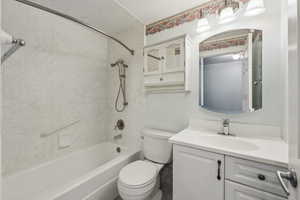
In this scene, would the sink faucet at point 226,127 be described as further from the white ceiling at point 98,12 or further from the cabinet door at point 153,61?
the white ceiling at point 98,12

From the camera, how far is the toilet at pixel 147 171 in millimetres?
1308

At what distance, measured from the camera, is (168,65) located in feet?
6.06

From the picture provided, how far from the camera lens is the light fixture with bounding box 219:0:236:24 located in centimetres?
146

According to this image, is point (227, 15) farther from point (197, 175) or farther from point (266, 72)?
point (197, 175)

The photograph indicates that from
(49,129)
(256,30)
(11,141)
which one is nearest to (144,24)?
(256,30)

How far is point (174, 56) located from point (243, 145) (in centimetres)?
120

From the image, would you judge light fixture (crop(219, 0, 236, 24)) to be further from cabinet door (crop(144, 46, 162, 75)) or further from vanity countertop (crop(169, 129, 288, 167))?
vanity countertop (crop(169, 129, 288, 167))

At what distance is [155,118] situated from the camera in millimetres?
2025

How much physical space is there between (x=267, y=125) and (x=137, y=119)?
5.04 feet

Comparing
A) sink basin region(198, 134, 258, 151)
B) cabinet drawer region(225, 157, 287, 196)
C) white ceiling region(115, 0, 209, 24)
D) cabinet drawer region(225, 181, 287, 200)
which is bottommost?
cabinet drawer region(225, 181, 287, 200)

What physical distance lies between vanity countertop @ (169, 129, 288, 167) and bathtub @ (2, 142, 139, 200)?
846mm

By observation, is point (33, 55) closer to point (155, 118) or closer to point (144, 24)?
point (144, 24)

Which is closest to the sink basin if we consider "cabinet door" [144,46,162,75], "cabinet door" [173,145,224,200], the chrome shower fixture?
"cabinet door" [173,145,224,200]

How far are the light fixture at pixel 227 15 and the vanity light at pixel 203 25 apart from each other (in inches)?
5.6
